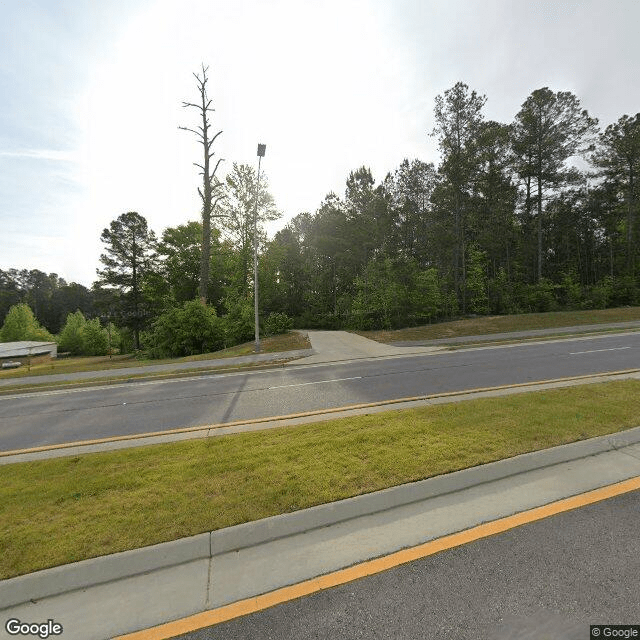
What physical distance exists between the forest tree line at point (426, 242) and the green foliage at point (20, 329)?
26.6 meters

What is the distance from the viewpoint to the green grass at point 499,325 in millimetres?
19922

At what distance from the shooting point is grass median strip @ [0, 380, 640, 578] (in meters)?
3.16

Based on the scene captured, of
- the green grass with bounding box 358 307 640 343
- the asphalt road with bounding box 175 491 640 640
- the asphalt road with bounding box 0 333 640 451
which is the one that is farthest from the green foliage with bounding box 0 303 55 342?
the asphalt road with bounding box 175 491 640 640

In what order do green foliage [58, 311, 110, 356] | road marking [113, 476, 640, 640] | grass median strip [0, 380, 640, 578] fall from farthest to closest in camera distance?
green foliage [58, 311, 110, 356]
grass median strip [0, 380, 640, 578]
road marking [113, 476, 640, 640]

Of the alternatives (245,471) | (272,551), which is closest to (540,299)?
(245,471)

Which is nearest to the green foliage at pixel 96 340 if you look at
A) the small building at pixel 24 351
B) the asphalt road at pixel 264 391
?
the small building at pixel 24 351

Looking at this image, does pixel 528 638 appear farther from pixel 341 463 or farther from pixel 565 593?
pixel 341 463

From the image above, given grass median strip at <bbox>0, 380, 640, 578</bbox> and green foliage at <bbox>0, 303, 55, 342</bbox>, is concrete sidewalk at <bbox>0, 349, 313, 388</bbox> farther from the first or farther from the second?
green foliage at <bbox>0, 303, 55, 342</bbox>

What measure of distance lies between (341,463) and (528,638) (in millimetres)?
2445

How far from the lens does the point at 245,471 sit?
13.8ft

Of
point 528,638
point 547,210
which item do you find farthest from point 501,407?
point 547,210

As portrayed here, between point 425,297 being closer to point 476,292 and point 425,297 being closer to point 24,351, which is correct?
point 476,292

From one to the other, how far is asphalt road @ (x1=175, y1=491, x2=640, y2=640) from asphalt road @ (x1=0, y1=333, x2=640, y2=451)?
466cm

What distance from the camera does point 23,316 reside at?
53.8 m
